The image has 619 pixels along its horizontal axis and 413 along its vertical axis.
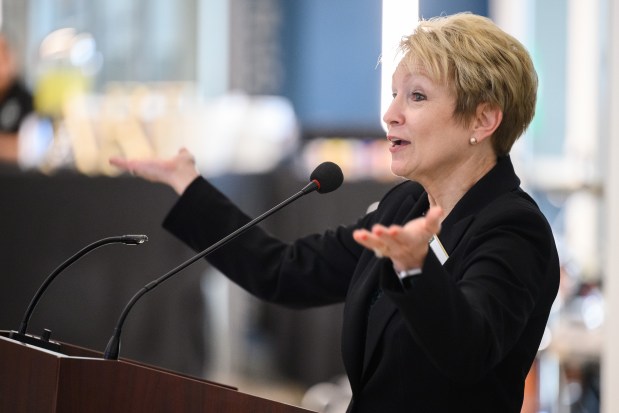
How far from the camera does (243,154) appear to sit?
6105 mm

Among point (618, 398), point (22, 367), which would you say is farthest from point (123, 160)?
point (618, 398)

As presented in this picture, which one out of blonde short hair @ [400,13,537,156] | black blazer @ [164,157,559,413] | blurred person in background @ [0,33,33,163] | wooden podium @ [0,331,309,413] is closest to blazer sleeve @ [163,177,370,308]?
black blazer @ [164,157,559,413]

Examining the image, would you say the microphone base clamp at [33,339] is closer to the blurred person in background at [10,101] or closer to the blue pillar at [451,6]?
the blurred person in background at [10,101]

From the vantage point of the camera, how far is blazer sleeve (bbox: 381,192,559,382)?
1417mm

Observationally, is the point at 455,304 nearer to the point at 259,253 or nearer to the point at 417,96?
the point at 417,96

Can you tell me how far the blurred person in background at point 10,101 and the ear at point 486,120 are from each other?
13.6 feet

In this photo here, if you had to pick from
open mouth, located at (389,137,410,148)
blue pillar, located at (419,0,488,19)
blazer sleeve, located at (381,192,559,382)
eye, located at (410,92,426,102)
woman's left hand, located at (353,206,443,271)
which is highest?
blue pillar, located at (419,0,488,19)

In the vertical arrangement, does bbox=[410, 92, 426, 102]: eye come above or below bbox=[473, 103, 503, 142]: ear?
above

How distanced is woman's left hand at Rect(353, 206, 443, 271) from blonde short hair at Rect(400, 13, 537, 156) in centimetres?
51

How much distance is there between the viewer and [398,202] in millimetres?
2055

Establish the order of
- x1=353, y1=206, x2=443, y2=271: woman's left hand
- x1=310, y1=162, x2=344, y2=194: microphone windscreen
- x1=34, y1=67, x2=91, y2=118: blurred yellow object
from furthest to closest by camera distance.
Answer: x1=34, y1=67, x2=91, y2=118: blurred yellow object, x1=310, y1=162, x2=344, y2=194: microphone windscreen, x1=353, y1=206, x2=443, y2=271: woman's left hand

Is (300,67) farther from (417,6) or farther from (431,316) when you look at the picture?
(431,316)

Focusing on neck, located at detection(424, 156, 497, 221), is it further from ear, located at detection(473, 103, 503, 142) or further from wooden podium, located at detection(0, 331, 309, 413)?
wooden podium, located at detection(0, 331, 309, 413)

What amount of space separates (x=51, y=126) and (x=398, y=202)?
4225 millimetres
